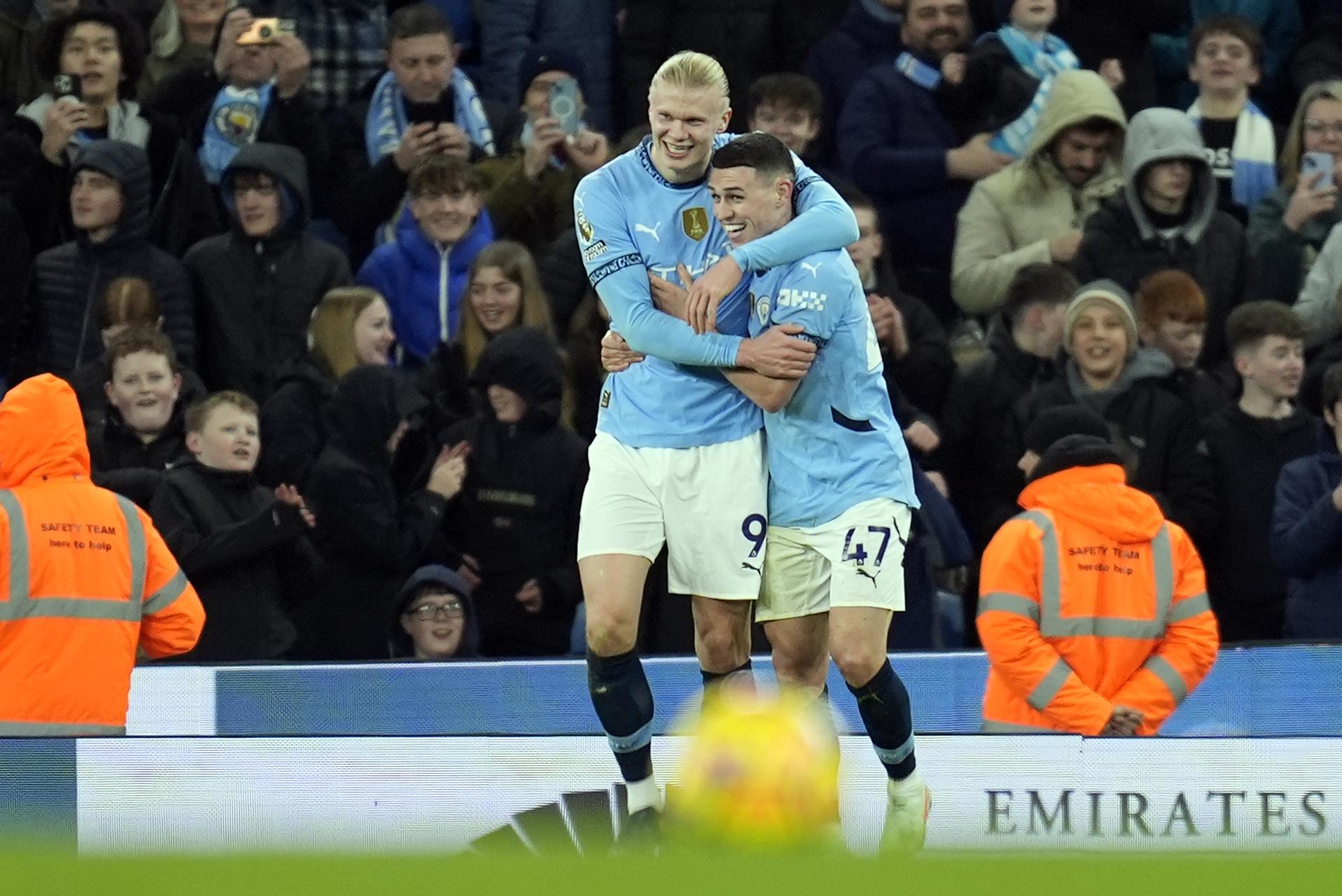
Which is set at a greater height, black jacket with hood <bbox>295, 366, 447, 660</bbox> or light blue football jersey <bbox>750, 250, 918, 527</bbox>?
light blue football jersey <bbox>750, 250, 918, 527</bbox>

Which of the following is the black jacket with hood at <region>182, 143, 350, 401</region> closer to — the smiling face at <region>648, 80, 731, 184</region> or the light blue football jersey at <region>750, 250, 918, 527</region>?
the smiling face at <region>648, 80, 731, 184</region>

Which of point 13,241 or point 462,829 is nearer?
point 462,829

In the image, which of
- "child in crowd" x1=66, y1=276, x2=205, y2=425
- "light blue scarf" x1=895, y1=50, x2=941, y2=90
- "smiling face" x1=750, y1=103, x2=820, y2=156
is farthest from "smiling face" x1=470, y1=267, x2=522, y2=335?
"light blue scarf" x1=895, y1=50, x2=941, y2=90

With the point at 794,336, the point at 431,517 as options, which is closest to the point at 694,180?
the point at 794,336

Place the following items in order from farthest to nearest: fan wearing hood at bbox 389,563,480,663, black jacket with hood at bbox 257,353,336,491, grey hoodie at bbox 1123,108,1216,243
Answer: grey hoodie at bbox 1123,108,1216,243
black jacket with hood at bbox 257,353,336,491
fan wearing hood at bbox 389,563,480,663

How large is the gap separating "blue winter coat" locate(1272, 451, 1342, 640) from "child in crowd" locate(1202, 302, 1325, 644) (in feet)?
1.20

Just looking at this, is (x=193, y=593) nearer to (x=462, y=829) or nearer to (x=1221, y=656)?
(x=462, y=829)

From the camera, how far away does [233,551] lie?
1063cm

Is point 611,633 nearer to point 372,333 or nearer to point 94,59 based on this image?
point 372,333

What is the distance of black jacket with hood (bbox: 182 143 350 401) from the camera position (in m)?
12.1

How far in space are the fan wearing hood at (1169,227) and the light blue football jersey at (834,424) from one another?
12.7 feet

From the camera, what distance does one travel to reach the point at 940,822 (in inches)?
345

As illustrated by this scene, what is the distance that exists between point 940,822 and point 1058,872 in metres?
3.74

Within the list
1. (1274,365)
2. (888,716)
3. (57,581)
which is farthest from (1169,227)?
(57,581)
